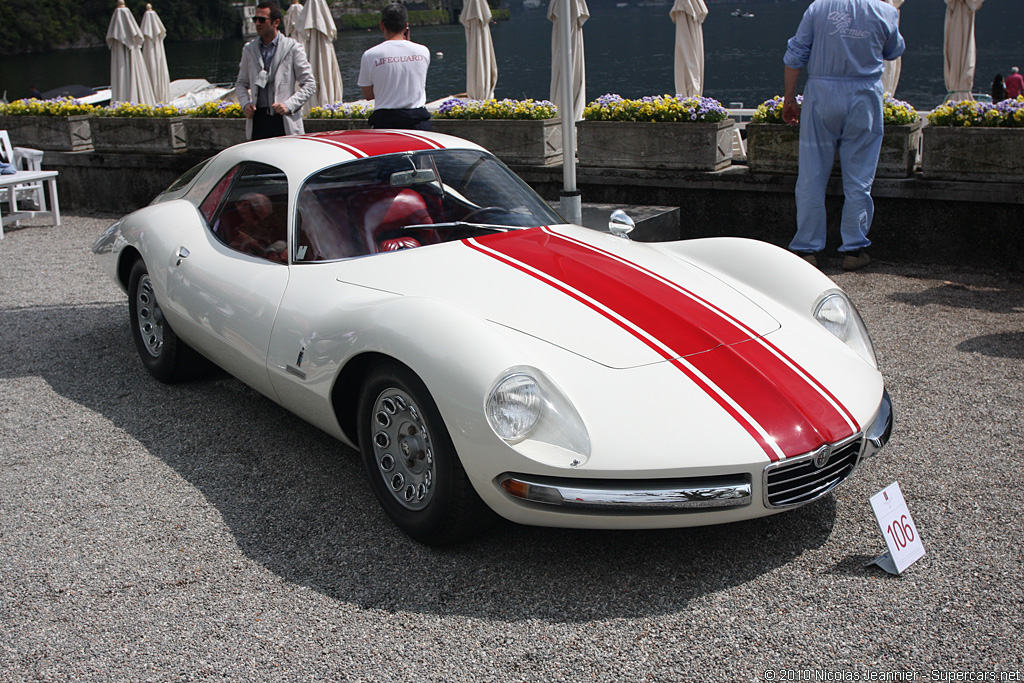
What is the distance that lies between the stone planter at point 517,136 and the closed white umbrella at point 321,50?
3307 mm

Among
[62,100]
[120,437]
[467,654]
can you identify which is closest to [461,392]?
[467,654]

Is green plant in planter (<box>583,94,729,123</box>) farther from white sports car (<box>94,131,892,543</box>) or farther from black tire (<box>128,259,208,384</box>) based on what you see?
black tire (<box>128,259,208,384</box>)

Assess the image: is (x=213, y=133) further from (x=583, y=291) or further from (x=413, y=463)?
(x=413, y=463)

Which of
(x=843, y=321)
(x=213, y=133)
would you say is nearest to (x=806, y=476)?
(x=843, y=321)

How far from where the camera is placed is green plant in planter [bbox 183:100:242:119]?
10.5m

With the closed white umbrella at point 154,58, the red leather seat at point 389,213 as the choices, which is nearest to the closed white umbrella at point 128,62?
the closed white umbrella at point 154,58

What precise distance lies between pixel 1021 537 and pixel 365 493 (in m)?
2.32

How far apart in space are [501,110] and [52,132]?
6092 millimetres

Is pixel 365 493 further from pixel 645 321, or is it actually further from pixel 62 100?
pixel 62 100

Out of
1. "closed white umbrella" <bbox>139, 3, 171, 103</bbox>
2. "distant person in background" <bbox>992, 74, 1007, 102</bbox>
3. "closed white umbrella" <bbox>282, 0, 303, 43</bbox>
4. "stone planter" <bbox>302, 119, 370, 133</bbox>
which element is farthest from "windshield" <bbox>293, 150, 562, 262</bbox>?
"distant person in background" <bbox>992, 74, 1007, 102</bbox>

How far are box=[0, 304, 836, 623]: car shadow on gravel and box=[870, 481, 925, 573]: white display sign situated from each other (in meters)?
0.27

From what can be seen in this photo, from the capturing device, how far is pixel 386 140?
4.46m

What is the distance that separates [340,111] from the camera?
1002cm

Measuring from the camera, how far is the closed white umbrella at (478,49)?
11.1 metres
